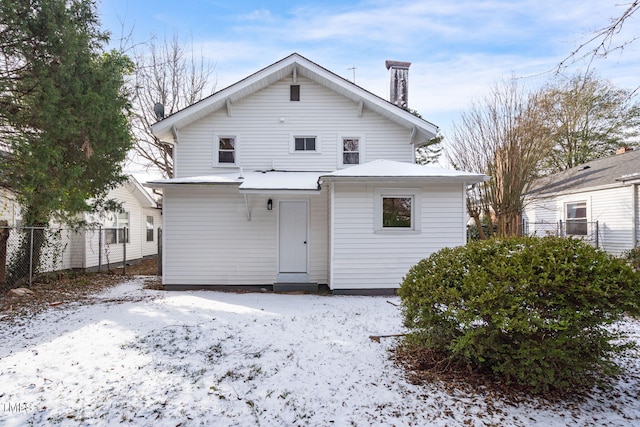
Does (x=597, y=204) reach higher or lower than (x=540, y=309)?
higher

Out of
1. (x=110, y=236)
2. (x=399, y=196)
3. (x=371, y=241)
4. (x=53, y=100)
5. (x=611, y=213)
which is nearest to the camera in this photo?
(x=53, y=100)

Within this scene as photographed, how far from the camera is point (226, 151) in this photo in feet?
33.9

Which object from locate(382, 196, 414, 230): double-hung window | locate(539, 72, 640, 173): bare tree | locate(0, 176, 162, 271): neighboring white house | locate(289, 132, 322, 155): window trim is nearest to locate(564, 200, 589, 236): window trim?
locate(539, 72, 640, 173): bare tree

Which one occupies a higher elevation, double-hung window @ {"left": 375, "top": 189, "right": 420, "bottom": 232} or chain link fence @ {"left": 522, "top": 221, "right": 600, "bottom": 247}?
double-hung window @ {"left": 375, "top": 189, "right": 420, "bottom": 232}

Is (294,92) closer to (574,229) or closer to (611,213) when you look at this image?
(611,213)

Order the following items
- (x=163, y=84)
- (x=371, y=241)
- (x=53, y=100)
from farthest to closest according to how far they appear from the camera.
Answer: (x=163, y=84) < (x=371, y=241) < (x=53, y=100)

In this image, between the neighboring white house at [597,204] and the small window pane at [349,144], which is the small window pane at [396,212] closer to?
the small window pane at [349,144]

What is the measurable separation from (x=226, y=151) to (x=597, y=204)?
50.7ft

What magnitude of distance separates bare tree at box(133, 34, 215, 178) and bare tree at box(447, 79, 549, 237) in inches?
526

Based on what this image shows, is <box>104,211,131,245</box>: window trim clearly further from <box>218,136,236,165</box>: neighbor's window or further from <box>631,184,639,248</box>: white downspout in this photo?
<box>631,184,639,248</box>: white downspout

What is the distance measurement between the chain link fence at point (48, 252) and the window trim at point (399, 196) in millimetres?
8209

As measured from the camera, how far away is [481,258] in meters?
3.78

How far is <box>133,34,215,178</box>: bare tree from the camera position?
17.2m

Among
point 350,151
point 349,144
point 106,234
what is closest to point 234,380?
point 350,151
